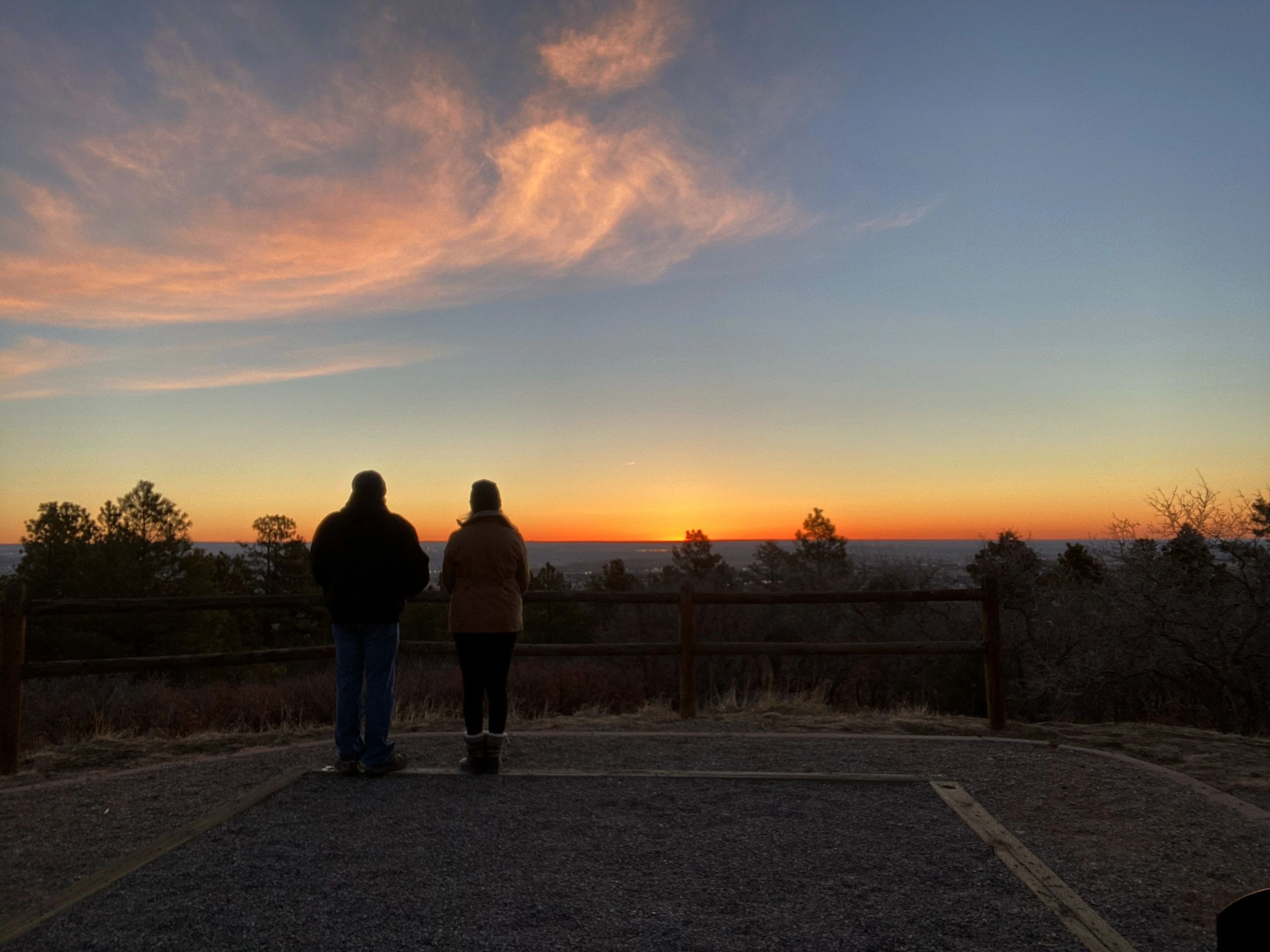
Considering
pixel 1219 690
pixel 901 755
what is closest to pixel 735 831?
pixel 901 755

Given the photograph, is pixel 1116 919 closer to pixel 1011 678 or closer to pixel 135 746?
pixel 135 746

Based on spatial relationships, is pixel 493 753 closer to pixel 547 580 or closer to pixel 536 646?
pixel 536 646

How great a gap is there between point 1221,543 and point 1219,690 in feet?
10.2

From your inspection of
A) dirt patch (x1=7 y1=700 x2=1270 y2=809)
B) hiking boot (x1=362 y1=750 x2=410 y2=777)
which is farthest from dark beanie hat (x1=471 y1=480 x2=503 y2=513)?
dirt patch (x1=7 y1=700 x2=1270 y2=809)

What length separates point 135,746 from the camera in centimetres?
757

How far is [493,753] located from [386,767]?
70 cm

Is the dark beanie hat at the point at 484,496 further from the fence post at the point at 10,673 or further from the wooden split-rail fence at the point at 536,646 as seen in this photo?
the fence post at the point at 10,673

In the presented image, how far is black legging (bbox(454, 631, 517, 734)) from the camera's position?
19.8 feet

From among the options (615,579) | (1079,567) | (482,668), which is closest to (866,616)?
(1079,567)

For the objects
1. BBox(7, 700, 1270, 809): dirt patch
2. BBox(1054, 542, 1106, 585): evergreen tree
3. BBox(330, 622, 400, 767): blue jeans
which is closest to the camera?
BBox(330, 622, 400, 767): blue jeans

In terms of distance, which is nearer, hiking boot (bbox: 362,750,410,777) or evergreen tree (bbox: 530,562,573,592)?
hiking boot (bbox: 362,750,410,777)

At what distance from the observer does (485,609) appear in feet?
19.5

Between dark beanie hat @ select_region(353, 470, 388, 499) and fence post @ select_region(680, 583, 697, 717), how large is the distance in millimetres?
3248

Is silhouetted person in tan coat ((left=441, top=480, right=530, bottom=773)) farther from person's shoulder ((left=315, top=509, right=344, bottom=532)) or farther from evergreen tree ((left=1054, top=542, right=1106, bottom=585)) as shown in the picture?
evergreen tree ((left=1054, top=542, right=1106, bottom=585))
